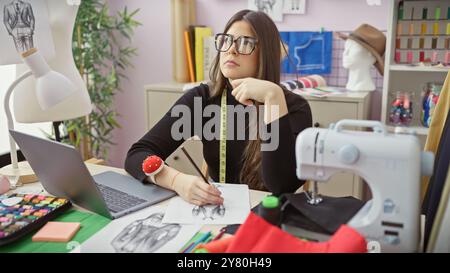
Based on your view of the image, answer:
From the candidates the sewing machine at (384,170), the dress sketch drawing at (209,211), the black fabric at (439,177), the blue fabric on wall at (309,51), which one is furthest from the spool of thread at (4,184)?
the blue fabric on wall at (309,51)

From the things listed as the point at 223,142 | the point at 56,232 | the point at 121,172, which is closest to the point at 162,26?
the point at 223,142

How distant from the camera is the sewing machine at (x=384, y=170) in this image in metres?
0.92

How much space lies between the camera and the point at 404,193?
928 millimetres

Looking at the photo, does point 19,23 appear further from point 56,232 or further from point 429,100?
point 429,100

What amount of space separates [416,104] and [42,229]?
2103 millimetres

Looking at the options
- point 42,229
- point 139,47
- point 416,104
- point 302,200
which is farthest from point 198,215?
point 139,47

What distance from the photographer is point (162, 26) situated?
321 cm

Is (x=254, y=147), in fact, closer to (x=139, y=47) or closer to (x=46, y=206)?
(x=46, y=206)

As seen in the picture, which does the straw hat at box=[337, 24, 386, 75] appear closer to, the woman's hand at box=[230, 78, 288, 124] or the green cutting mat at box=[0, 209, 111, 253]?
the woman's hand at box=[230, 78, 288, 124]

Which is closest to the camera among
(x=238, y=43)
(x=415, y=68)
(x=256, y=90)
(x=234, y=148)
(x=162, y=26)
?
(x=256, y=90)

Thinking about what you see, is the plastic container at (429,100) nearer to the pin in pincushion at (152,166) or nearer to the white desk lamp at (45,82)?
the pin in pincushion at (152,166)

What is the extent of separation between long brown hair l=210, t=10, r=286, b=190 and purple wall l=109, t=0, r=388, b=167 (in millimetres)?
1193

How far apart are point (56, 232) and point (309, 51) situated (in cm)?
207

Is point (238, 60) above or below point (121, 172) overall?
above
